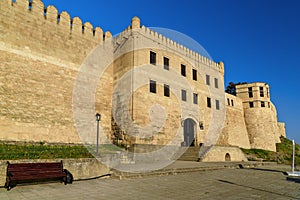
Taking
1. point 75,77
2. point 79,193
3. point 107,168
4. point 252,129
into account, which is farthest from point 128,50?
point 252,129

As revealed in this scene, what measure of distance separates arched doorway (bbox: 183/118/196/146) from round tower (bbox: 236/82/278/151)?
54.4 ft

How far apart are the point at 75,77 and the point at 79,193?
1025 cm

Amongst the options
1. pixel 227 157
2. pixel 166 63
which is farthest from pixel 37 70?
pixel 227 157

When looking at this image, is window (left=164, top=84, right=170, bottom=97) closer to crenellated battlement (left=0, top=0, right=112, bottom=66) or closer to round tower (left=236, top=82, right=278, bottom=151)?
crenellated battlement (left=0, top=0, right=112, bottom=66)

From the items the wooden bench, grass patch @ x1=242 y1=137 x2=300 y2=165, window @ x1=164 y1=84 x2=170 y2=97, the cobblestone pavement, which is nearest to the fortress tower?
grass patch @ x1=242 y1=137 x2=300 y2=165

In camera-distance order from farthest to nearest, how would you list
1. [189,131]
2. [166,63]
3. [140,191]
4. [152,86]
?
[189,131] → [166,63] → [152,86] → [140,191]

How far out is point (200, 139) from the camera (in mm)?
20203

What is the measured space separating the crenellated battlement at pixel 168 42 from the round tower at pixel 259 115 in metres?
12.6

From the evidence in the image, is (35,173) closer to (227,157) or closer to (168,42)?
(227,157)

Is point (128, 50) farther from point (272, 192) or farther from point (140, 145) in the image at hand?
point (272, 192)

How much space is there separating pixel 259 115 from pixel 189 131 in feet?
57.6

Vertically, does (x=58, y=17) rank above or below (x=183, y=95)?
above

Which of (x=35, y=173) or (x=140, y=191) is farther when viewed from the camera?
(x=35, y=173)

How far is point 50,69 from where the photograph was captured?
45.1 feet
